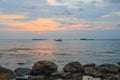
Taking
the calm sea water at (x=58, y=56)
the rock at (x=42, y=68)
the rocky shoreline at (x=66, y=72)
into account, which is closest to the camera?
the rocky shoreline at (x=66, y=72)

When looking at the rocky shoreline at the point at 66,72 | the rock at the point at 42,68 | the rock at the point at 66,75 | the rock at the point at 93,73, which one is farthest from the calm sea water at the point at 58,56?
the rock at the point at 66,75

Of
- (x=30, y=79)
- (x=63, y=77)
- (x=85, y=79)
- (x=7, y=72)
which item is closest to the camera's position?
(x=7, y=72)

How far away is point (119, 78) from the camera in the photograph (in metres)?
23.7

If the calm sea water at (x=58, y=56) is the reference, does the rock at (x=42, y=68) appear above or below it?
above

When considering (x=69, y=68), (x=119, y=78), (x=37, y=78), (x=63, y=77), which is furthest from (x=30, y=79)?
(x=119, y=78)

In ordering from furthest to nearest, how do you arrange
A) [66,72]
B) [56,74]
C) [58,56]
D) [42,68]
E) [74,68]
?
[58,56] < [74,68] < [42,68] < [66,72] < [56,74]

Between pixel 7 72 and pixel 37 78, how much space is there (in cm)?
1173

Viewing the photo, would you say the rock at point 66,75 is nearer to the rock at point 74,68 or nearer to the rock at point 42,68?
the rock at point 74,68

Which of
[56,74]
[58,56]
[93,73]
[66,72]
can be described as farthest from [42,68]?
[58,56]

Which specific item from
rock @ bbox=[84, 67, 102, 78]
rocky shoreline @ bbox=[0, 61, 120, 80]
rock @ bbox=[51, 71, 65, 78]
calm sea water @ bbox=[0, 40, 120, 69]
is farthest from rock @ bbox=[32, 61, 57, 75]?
calm sea water @ bbox=[0, 40, 120, 69]

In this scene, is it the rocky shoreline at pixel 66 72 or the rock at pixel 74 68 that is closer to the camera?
the rocky shoreline at pixel 66 72

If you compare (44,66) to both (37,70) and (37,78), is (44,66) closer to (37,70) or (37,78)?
(37,70)

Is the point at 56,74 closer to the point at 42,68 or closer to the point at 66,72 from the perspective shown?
the point at 66,72

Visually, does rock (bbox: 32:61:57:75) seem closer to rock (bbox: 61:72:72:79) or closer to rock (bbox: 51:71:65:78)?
rock (bbox: 51:71:65:78)
